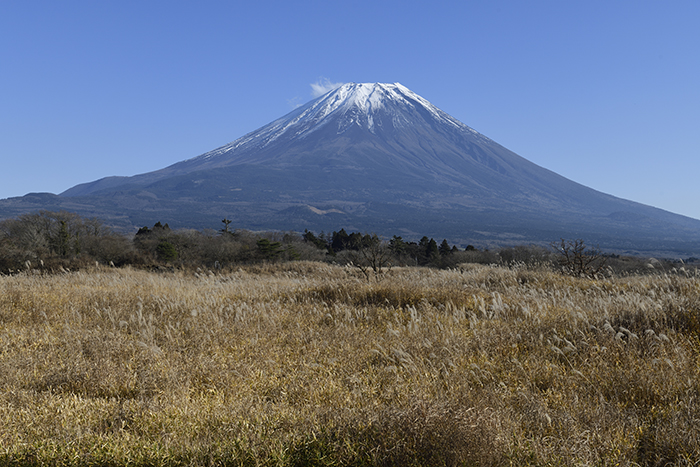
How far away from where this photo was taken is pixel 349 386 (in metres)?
4.03

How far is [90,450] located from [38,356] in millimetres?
2485

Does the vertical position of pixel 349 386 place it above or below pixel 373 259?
below

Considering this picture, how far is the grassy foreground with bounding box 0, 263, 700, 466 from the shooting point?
2.78 meters

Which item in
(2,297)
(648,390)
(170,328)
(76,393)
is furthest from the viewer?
(2,297)

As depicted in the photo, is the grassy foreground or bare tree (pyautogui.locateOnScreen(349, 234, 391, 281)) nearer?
the grassy foreground

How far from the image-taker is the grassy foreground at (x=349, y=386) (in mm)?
2775

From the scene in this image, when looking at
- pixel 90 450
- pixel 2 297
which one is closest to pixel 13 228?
pixel 2 297

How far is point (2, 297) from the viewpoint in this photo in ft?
24.7

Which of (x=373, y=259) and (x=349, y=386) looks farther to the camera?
(x=373, y=259)

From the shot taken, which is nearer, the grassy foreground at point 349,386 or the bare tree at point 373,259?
the grassy foreground at point 349,386

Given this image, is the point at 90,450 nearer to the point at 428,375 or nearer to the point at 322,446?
the point at 322,446

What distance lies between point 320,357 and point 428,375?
1204mm

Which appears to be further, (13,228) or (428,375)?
(13,228)

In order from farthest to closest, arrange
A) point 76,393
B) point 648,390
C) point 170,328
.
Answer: point 170,328 → point 76,393 → point 648,390
